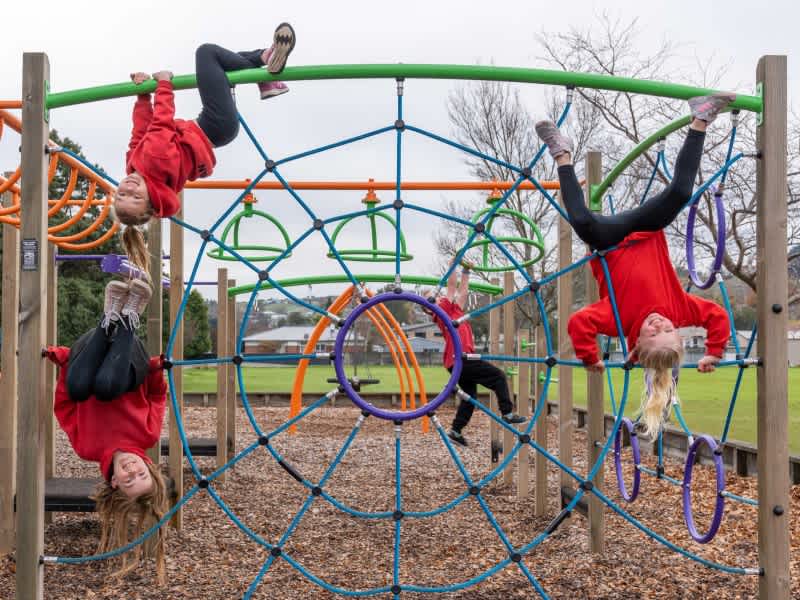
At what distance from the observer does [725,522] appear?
587 centimetres

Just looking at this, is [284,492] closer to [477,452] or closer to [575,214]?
[477,452]

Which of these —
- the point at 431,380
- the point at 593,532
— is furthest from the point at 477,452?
the point at 431,380

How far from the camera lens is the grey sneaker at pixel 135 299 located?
10.3 feet

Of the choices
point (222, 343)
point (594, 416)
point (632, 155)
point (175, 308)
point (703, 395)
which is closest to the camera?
point (632, 155)

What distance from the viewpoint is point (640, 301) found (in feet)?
11.2

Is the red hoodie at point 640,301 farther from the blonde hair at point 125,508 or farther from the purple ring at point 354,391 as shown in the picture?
the blonde hair at point 125,508

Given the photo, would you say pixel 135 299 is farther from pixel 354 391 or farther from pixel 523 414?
pixel 523 414

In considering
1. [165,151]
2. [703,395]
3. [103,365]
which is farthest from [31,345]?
[703,395]

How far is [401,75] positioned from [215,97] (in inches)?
31.0

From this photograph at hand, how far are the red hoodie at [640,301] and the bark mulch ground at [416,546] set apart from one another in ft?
5.55

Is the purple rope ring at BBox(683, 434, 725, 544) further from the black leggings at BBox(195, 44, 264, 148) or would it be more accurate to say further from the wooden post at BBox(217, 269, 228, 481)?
the wooden post at BBox(217, 269, 228, 481)

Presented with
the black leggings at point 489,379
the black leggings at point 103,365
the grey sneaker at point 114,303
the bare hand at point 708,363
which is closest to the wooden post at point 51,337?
the black leggings at point 103,365

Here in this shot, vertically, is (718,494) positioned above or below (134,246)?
below

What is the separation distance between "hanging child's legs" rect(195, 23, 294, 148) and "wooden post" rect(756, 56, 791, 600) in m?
2.05
